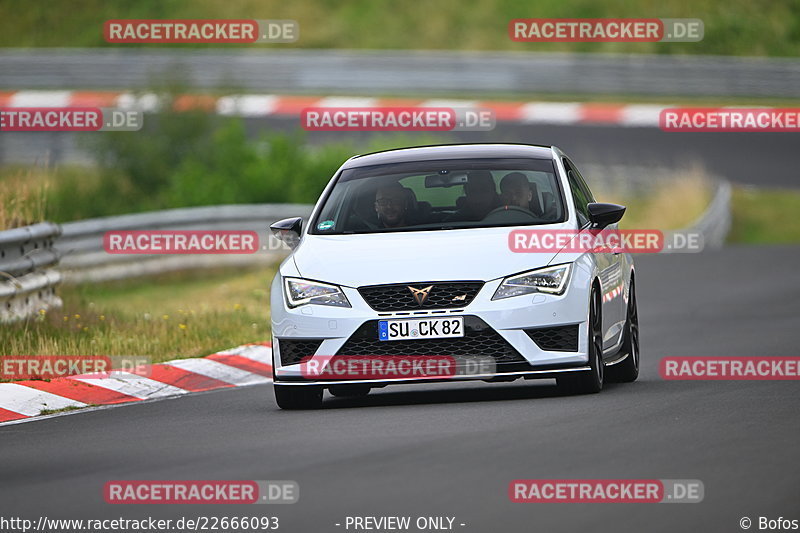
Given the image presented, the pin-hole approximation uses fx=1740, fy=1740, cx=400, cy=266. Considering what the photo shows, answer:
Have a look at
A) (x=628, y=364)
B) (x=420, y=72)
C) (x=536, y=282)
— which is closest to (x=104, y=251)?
(x=628, y=364)

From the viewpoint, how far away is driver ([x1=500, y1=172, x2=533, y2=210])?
11.5 metres

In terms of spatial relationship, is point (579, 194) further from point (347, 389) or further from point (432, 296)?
point (347, 389)

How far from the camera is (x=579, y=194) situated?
1224 cm

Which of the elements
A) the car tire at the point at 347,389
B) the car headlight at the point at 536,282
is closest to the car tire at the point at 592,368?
the car headlight at the point at 536,282

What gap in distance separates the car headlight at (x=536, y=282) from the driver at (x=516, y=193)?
0.94m

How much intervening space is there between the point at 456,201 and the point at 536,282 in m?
1.30

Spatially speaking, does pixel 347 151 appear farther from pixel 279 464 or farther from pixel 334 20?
pixel 279 464

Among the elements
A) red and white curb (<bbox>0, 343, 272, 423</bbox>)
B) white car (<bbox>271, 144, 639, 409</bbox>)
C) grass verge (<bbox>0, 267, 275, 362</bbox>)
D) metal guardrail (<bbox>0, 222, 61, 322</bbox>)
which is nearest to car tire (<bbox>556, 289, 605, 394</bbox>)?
white car (<bbox>271, 144, 639, 409</bbox>)

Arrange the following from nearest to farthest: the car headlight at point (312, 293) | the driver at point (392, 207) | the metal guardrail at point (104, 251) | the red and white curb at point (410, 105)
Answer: the car headlight at point (312, 293) → the driver at point (392, 207) → the metal guardrail at point (104, 251) → the red and white curb at point (410, 105)

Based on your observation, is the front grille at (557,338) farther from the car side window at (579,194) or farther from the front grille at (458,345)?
the car side window at (579,194)

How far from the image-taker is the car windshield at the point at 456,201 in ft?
37.3

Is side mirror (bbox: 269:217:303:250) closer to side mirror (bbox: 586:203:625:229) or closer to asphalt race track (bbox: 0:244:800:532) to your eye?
asphalt race track (bbox: 0:244:800:532)

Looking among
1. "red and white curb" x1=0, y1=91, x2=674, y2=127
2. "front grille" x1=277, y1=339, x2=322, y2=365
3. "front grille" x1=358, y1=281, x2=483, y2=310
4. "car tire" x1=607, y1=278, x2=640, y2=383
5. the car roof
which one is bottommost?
"car tire" x1=607, y1=278, x2=640, y2=383

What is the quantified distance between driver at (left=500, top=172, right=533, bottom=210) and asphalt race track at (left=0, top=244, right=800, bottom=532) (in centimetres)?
125
